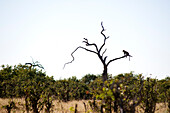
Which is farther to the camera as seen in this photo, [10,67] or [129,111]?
[10,67]

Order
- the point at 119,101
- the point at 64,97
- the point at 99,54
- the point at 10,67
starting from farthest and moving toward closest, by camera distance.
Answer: the point at 10,67 < the point at 64,97 < the point at 99,54 < the point at 119,101

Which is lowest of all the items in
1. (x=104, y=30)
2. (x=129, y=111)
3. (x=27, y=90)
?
(x=129, y=111)

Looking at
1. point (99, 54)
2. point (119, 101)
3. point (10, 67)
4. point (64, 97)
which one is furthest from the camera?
point (10, 67)

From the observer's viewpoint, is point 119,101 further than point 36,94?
No

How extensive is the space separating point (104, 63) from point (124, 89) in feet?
14.0

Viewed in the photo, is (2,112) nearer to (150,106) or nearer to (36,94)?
(36,94)

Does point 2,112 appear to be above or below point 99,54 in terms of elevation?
below

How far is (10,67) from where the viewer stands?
102 feet

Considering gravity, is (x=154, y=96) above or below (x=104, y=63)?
below

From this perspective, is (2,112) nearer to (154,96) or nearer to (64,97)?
(154,96)

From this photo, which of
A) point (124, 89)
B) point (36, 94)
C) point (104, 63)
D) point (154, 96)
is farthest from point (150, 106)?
point (36, 94)

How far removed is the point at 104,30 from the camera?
38.0 feet

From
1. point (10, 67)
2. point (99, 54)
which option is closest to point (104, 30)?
point (99, 54)

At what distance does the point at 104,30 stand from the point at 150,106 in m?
5.60
